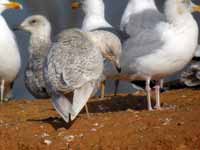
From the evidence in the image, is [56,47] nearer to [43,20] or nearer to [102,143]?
[102,143]

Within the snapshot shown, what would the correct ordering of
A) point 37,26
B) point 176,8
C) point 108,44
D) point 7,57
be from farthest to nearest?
point 7,57
point 37,26
point 176,8
point 108,44

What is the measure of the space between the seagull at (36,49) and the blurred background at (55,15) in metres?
2.83

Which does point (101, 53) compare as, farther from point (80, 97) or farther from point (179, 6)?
point (179, 6)

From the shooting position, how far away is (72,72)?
30.0 feet

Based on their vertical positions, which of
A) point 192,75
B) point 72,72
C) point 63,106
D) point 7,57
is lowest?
point 192,75

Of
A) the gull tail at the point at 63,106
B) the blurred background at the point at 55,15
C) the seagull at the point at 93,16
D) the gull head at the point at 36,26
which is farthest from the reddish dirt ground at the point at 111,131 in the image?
the blurred background at the point at 55,15

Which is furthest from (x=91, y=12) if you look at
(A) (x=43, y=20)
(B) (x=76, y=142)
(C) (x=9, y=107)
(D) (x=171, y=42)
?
(B) (x=76, y=142)

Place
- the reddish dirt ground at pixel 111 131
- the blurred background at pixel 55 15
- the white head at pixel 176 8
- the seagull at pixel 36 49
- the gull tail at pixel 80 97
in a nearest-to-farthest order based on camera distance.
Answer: the reddish dirt ground at pixel 111 131 → the gull tail at pixel 80 97 → the white head at pixel 176 8 → the seagull at pixel 36 49 → the blurred background at pixel 55 15

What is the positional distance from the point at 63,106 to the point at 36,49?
3.84 metres

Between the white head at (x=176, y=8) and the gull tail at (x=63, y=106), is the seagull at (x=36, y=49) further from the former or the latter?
the gull tail at (x=63, y=106)

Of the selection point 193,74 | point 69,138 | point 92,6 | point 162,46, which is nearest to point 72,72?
point 69,138

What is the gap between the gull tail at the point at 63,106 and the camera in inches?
358

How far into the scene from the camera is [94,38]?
9977 millimetres

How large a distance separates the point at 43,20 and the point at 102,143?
425cm
